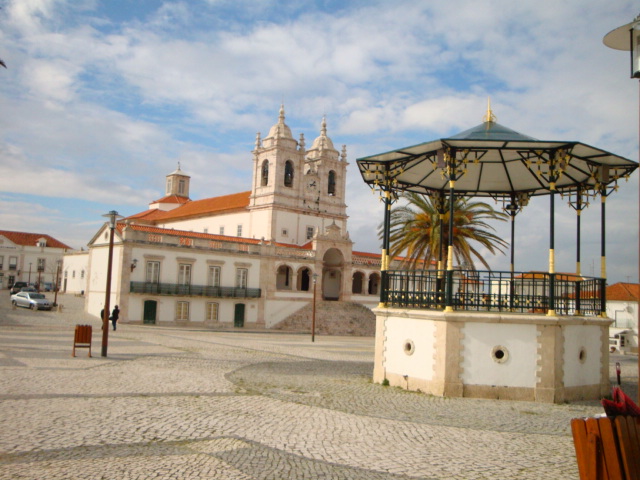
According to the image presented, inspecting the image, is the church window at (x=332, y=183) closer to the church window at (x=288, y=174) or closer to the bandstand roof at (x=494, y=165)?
the church window at (x=288, y=174)

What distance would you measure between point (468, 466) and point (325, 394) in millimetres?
5343

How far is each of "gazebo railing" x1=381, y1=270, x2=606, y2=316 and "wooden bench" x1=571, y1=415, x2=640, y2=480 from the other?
7726mm

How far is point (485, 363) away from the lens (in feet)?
40.2

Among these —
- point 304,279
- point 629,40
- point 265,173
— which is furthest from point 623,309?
point 629,40

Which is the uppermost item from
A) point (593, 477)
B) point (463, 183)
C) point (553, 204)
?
point (463, 183)

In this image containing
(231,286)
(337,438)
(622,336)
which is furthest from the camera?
(231,286)

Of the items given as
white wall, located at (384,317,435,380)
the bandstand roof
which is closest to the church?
the bandstand roof

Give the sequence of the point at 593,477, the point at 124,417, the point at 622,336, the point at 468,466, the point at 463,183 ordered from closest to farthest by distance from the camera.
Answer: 1. the point at 593,477
2. the point at 468,466
3. the point at 124,417
4. the point at 463,183
5. the point at 622,336

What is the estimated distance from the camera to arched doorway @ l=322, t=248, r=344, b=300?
54312mm

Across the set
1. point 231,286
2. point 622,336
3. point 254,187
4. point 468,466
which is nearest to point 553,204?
point 468,466

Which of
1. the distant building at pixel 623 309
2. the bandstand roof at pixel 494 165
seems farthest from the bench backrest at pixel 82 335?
the distant building at pixel 623 309

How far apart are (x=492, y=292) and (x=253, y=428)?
7290 mm

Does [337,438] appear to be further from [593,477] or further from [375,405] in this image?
[593,477]

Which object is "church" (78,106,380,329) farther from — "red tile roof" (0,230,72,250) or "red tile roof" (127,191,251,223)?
"red tile roof" (0,230,72,250)
